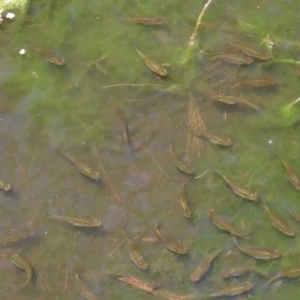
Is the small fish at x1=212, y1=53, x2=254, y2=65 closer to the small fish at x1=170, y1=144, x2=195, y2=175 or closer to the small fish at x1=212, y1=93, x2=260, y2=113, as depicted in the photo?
the small fish at x1=212, y1=93, x2=260, y2=113

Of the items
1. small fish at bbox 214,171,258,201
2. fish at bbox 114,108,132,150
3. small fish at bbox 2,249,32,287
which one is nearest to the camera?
small fish at bbox 2,249,32,287

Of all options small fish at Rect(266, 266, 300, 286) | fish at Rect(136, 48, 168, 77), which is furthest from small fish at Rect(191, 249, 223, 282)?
fish at Rect(136, 48, 168, 77)

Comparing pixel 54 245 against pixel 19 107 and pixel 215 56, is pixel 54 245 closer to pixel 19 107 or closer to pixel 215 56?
pixel 19 107

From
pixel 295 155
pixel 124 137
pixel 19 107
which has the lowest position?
pixel 295 155

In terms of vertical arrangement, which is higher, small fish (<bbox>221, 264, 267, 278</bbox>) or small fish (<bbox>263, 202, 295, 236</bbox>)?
small fish (<bbox>263, 202, 295, 236</bbox>)

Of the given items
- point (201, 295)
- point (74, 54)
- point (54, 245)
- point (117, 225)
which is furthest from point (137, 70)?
point (201, 295)
